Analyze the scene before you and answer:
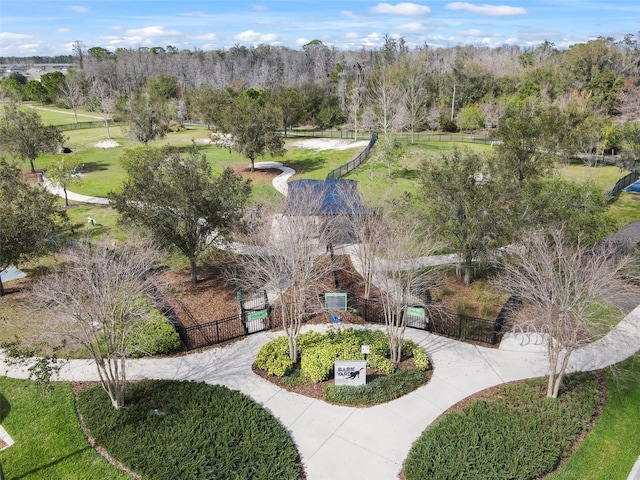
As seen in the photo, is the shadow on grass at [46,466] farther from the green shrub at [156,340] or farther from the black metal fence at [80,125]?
the black metal fence at [80,125]

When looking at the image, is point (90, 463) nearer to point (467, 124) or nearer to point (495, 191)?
point (495, 191)

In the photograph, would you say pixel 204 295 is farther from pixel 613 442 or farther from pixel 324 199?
pixel 613 442

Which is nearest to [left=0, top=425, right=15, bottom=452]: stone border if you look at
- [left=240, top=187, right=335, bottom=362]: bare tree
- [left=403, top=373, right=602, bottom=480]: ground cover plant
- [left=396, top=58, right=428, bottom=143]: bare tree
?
[left=240, top=187, right=335, bottom=362]: bare tree

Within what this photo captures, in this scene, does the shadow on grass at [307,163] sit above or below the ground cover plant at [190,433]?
above

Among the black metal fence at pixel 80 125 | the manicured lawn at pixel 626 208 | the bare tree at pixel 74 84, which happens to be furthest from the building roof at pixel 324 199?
the bare tree at pixel 74 84

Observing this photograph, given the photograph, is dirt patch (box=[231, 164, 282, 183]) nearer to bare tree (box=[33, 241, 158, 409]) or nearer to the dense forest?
the dense forest
